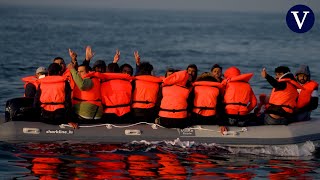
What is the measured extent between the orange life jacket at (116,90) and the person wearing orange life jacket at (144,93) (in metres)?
0.14

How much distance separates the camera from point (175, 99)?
14.1 metres

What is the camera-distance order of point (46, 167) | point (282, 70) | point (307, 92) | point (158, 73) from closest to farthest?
point (46, 167) < point (282, 70) < point (307, 92) < point (158, 73)

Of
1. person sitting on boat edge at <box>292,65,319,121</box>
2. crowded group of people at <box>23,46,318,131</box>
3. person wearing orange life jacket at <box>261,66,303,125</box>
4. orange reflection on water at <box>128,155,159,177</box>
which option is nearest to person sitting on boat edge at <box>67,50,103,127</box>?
crowded group of people at <box>23,46,318,131</box>

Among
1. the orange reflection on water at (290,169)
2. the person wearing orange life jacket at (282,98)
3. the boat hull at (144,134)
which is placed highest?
the person wearing orange life jacket at (282,98)

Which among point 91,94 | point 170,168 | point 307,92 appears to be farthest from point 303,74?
point 91,94

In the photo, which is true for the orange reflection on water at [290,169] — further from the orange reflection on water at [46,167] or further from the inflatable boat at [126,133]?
the orange reflection on water at [46,167]

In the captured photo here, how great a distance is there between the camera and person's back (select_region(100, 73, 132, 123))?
14.3 m

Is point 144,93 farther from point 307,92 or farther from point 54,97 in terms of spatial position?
point 307,92

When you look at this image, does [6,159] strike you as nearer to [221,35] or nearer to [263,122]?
[263,122]

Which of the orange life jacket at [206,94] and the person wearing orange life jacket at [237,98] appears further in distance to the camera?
the person wearing orange life jacket at [237,98]

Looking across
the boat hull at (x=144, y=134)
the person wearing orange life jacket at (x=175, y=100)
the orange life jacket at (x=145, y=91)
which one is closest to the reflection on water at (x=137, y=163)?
the boat hull at (x=144, y=134)

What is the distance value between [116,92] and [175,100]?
3.63 feet

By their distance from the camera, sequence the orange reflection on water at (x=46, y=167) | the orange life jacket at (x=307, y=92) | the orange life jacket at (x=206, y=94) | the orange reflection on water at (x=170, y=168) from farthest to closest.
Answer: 1. the orange life jacket at (x=307, y=92)
2. the orange life jacket at (x=206, y=94)
3. the orange reflection on water at (x=170, y=168)
4. the orange reflection on water at (x=46, y=167)

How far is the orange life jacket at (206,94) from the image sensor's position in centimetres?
1423
